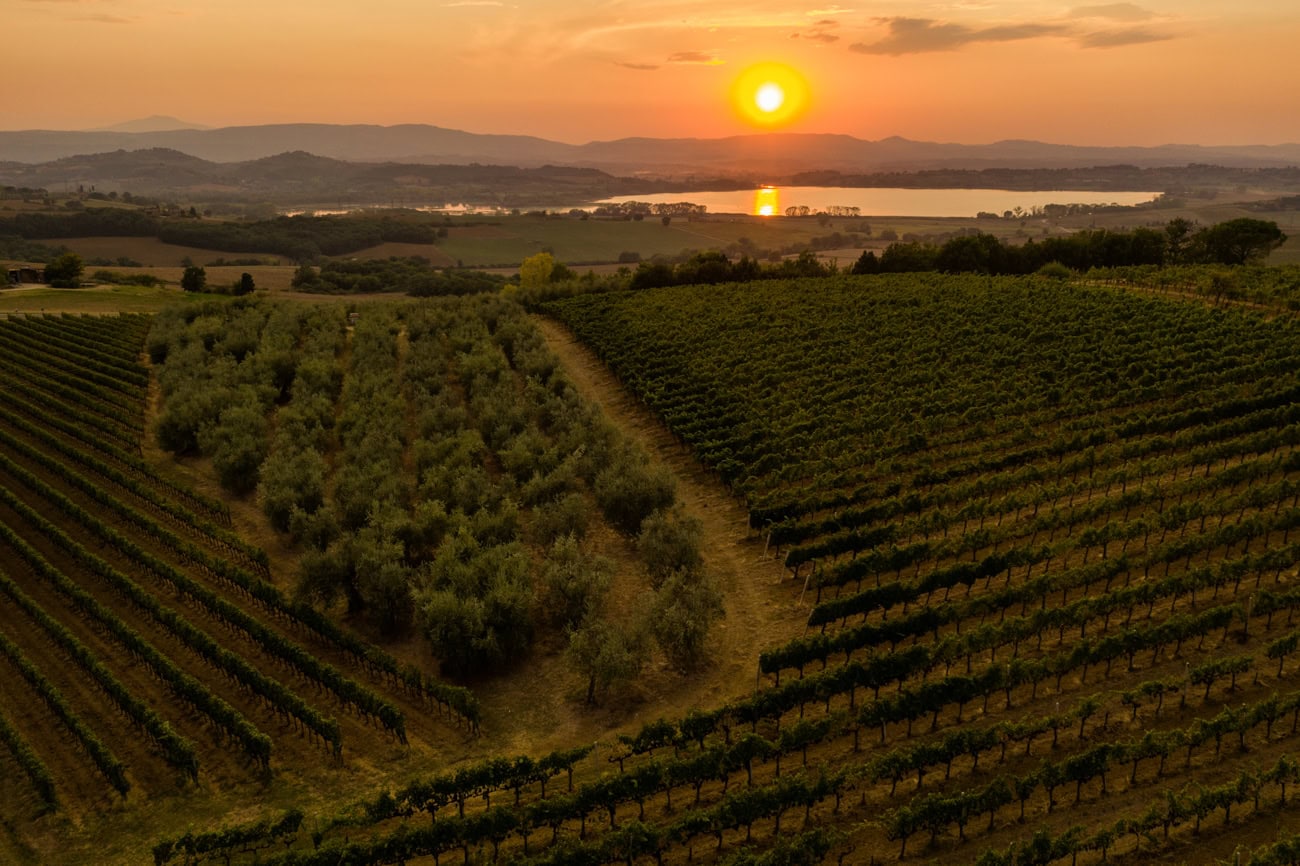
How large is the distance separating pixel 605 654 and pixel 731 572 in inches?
438

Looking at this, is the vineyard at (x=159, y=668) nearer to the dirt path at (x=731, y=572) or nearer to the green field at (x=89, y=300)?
the dirt path at (x=731, y=572)

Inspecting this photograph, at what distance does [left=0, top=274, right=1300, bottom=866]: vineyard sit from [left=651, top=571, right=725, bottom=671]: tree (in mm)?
2659

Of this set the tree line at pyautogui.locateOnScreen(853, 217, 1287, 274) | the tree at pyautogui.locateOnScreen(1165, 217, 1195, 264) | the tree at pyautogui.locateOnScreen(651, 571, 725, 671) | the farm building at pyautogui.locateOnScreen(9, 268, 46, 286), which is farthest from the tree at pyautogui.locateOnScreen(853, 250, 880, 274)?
the farm building at pyautogui.locateOnScreen(9, 268, 46, 286)

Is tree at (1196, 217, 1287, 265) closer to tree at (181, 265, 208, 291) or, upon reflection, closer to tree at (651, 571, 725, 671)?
tree at (651, 571, 725, 671)

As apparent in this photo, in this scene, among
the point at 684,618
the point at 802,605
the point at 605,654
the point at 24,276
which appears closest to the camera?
the point at 605,654

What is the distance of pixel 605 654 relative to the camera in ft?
101

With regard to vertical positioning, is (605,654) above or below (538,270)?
below

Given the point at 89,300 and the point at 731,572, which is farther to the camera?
the point at 89,300

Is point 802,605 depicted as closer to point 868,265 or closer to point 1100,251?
point 868,265

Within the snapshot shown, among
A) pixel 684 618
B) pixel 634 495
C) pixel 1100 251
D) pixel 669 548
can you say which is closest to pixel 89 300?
pixel 634 495

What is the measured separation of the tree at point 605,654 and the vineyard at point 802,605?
2.66m

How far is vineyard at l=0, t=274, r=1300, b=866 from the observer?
80.2 feet

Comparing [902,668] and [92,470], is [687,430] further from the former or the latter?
[92,470]

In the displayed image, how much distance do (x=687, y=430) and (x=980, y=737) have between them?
3254 centimetres
